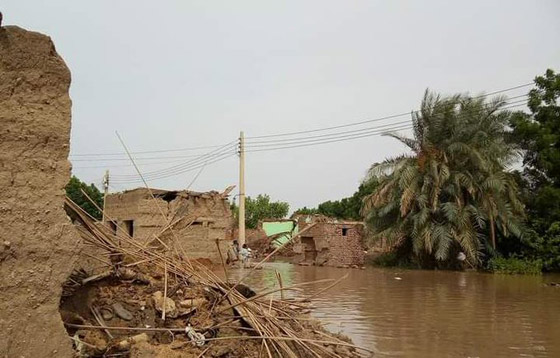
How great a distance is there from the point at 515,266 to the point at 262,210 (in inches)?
1192

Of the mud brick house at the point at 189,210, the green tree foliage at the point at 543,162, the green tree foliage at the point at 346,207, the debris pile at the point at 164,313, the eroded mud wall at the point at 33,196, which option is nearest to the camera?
the eroded mud wall at the point at 33,196

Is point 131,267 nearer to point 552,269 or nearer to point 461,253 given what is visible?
point 461,253

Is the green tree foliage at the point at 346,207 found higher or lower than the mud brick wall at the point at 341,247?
higher

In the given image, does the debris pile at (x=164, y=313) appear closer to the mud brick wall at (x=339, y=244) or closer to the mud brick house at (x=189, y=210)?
the mud brick house at (x=189, y=210)

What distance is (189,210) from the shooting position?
55.8 ft

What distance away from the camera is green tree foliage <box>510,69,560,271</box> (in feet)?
70.1

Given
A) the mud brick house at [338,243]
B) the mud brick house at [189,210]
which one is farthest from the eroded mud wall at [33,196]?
the mud brick house at [338,243]

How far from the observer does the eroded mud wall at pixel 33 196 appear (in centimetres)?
325

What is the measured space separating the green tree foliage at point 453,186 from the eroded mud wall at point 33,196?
19.5 meters

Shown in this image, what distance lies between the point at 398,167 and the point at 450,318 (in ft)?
47.2

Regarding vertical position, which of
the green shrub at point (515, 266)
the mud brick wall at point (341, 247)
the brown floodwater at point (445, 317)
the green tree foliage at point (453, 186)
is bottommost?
the brown floodwater at point (445, 317)

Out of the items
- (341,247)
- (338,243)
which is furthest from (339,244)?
(341,247)

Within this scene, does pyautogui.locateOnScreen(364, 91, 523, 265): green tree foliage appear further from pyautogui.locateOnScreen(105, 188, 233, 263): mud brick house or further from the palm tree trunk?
pyautogui.locateOnScreen(105, 188, 233, 263): mud brick house

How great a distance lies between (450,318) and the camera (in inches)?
381
